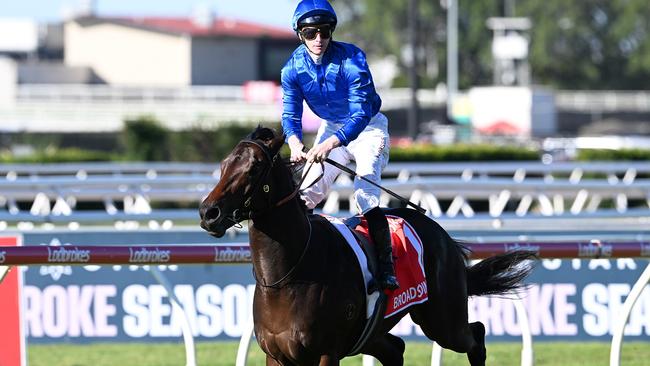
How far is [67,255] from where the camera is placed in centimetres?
670

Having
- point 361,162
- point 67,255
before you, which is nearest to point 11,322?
point 67,255

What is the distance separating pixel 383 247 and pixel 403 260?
0.61 feet

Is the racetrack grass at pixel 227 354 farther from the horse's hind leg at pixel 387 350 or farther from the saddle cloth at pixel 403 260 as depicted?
the saddle cloth at pixel 403 260

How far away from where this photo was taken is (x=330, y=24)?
6.10 m

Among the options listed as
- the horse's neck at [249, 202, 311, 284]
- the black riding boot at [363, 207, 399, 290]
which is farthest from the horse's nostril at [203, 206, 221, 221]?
the black riding boot at [363, 207, 399, 290]

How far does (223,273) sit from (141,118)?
18.7m

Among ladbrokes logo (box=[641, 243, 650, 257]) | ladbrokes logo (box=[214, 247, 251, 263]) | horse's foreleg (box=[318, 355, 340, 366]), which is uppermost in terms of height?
ladbrokes logo (box=[214, 247, 251, 263])

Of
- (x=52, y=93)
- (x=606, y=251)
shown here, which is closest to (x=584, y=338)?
(x=606, y=251)

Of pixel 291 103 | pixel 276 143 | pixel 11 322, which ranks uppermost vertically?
pixel 291 103

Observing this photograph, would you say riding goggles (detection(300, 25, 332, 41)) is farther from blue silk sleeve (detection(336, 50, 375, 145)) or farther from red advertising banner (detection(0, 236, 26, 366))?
red advertising banner (detection(0, 236, 26, 366))

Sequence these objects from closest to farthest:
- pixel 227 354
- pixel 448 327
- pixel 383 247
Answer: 1. pixel 383 247
2. pixel 448 327
3. pixel 227 354

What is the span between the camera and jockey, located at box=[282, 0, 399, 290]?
19.9 feet

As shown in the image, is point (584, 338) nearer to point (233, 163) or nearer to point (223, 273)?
point (223, 273)

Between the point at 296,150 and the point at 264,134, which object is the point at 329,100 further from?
the point at 264,134
